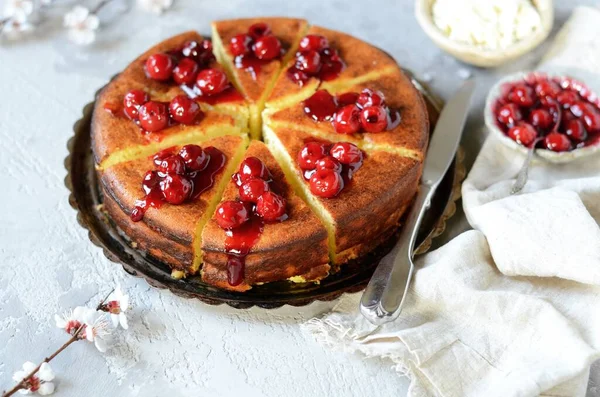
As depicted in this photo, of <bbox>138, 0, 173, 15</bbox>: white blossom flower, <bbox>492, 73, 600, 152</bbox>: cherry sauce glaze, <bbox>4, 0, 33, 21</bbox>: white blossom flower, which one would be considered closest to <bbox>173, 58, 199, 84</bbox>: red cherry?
<bbox>138, 0, 173, 15</bbox>: white blossom flower

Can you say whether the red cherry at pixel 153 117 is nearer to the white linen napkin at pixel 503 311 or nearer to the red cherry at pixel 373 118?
the red cherry at pixel 373 118

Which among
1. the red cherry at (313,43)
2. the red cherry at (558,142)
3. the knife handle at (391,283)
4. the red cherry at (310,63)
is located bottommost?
the knife handle at (391,283)

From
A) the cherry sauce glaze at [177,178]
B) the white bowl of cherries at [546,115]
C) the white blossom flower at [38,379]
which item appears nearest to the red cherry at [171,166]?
the cherry sauce glaze at [177,178]

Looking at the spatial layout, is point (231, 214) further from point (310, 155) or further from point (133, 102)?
point (133, 102)

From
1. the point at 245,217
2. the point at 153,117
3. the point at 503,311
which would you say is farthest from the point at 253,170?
the point at 503,311

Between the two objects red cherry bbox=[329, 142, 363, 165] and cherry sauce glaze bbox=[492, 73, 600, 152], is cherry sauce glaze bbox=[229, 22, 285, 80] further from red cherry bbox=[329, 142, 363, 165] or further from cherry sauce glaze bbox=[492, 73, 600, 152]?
cherry sauce glaze bbox=[492, 73, 600, 152]

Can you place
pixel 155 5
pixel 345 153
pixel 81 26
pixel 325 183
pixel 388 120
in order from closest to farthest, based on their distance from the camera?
pixel 325 183 < pixel 345 153 < pixel 388 120 < pixel 81 26 < pixel 155 5
